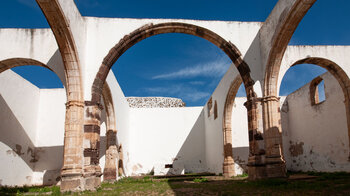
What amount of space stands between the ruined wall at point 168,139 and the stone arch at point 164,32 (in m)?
9.15

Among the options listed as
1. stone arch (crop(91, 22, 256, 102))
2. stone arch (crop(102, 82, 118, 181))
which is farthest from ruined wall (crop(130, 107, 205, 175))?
stone arch (crop(91, 22, 256, 102))

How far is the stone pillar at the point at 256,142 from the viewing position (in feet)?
23.4

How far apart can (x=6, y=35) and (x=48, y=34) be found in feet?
3.92

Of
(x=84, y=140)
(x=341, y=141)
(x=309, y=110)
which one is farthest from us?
(x=309, y=110)

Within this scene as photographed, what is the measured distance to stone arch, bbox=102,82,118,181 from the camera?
35.8 ft

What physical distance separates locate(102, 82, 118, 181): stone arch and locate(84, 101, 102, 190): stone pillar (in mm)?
3504

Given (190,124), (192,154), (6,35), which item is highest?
(6,35)

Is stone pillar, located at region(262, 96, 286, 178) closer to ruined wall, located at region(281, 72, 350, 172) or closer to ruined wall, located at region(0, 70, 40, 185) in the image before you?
ruined wall, located at region(281, 72, 350, 172)

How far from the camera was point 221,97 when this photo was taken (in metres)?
13.1

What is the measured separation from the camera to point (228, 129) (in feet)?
39.9

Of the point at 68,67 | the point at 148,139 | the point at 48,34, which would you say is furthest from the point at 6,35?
the point at 148,139

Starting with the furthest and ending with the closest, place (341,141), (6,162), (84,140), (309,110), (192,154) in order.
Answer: (192,154), (309,110), (341,141), (6,162), (84,140)

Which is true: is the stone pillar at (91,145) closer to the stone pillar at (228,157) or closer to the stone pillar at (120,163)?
the stone pillar at (120,163)

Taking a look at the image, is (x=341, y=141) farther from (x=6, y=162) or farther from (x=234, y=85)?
(x=6, y=162)
